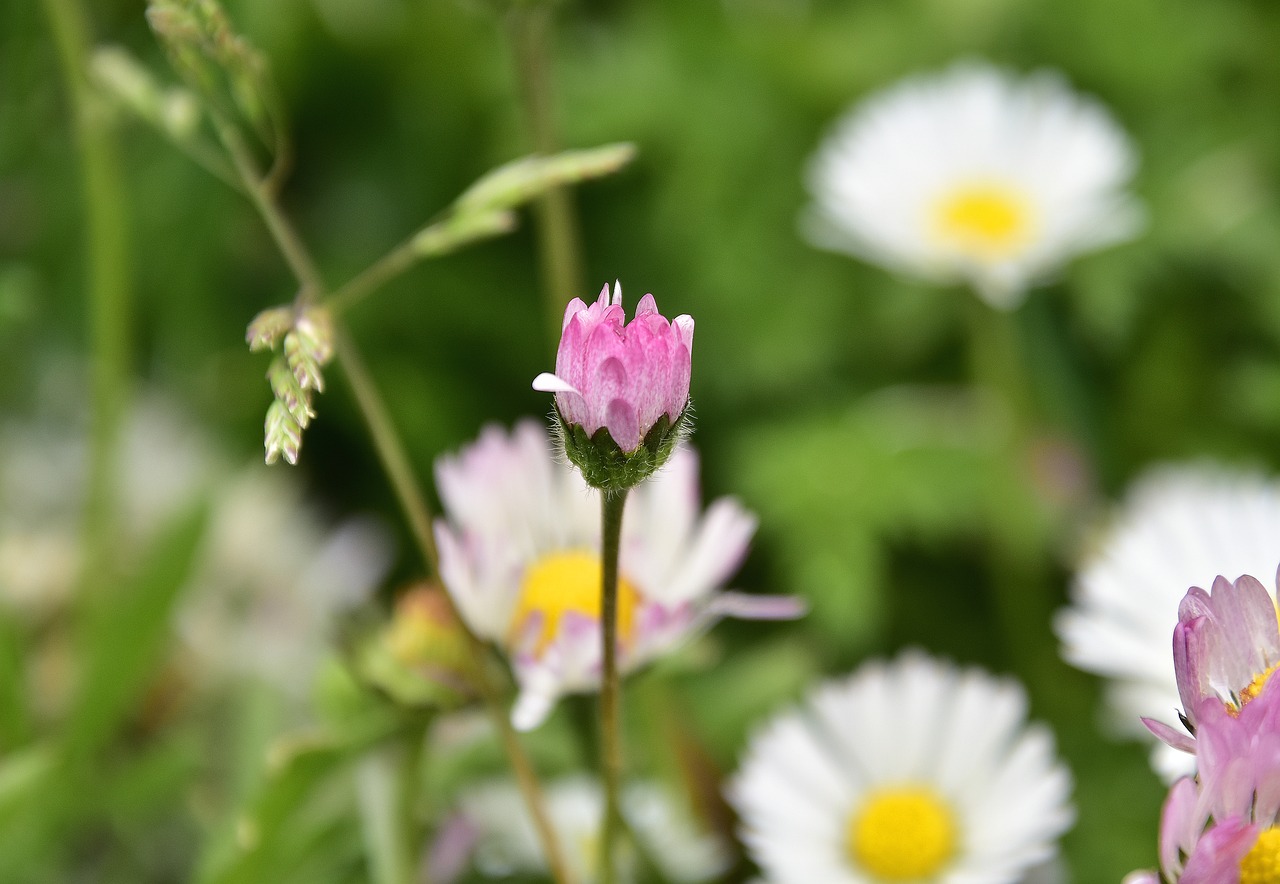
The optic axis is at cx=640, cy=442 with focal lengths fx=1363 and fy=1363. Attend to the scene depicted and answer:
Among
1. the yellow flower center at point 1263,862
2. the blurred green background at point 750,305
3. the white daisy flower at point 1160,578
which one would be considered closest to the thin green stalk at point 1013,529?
the blurred green background at point 750,305

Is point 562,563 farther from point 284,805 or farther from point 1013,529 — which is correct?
point 1013,529

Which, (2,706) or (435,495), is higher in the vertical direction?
(435,495)

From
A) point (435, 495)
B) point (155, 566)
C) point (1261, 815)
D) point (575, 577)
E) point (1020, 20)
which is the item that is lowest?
point (1261, 815)

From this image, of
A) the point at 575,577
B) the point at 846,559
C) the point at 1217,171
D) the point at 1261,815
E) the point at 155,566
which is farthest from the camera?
the point at 1217,171

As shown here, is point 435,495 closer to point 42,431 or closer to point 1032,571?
point 42,431

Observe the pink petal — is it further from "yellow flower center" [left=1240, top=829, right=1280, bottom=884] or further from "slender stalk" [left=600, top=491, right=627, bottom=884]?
"yellow flower center" [left=1240, top=829, right=1280, bottom=884]

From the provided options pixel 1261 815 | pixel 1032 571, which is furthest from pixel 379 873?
pixel 1032 571

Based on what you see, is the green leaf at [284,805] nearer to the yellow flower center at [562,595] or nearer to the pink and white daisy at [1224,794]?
the yellow flower center at [562,595]
